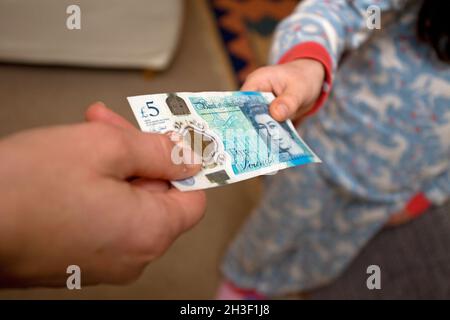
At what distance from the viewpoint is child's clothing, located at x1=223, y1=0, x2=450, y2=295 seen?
0.64 meters

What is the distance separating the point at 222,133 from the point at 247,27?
4.03ft

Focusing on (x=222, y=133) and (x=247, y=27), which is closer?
(x=222, y=133)

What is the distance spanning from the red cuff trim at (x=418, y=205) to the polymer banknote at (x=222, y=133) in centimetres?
41

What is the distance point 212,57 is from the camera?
145 cm

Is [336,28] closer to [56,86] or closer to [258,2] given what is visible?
[56,86]

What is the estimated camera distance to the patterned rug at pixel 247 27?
57.9 inches

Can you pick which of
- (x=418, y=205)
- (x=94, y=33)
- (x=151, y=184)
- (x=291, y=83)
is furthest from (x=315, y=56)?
(x=94, y=33)
